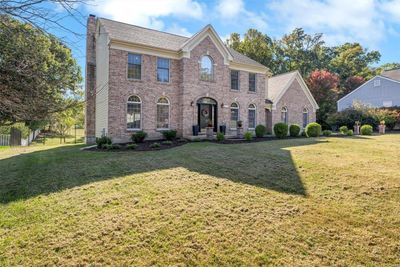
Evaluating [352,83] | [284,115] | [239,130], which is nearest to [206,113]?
[239,130]

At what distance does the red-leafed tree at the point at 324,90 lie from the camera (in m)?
33.6

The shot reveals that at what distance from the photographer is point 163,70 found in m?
16.7

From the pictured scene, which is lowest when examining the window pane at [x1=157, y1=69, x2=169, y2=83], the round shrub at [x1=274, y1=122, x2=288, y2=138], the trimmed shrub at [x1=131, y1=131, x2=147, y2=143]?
the trimmed shrub at [x1=131, y1=131, x2=147, y2=143]

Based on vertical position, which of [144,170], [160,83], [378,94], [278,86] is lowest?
[144,170]

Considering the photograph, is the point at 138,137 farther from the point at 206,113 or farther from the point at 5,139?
the point at 5,139

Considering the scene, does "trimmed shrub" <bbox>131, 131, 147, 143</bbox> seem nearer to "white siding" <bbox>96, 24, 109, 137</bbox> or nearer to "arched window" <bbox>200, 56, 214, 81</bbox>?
"white siding" <bbox>96, 24, 109, 137</bbox>

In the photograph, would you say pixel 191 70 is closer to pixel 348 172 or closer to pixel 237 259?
pixel 348 172

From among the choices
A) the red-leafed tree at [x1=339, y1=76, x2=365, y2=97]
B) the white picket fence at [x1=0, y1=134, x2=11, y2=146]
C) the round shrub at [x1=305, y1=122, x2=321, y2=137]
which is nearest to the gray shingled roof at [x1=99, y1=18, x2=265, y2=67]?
the round shrub at [x1=305, y1=122, x2=321, y2=137]

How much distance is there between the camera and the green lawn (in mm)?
3506

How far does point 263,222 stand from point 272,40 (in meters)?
45.3

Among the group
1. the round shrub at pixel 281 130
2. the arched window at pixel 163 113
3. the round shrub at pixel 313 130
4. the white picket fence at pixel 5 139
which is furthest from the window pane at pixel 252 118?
the white picket fence at pixel 5 139

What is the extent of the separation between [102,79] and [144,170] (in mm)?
10756

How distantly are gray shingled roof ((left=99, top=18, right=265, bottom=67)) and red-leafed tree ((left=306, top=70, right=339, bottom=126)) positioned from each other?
18.5 meters

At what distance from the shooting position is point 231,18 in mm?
Answer: 12562
